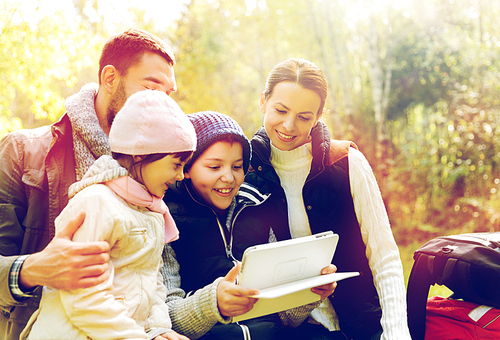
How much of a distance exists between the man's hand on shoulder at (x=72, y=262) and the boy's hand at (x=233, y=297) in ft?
1.47

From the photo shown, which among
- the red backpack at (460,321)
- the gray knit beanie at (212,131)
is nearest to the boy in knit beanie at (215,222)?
the gray knit beanie at (212,131)

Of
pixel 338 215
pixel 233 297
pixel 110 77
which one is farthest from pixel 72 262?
pixel 338 215

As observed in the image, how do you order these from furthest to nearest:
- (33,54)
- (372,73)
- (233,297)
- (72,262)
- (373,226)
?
(372,73)
(33,54)
(373,226)
(233,297)
(72,262)

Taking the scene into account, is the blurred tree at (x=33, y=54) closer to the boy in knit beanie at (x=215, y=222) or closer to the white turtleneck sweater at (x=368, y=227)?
the boy in knit beanie at (x=215, y=222)

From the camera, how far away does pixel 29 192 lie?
1.78 meters

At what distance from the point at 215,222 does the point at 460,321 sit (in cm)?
129

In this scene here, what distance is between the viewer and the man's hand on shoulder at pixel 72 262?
1206 millimetres

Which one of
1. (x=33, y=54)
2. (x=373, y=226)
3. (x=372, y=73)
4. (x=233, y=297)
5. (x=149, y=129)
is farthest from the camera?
→ (x=372, y=73)

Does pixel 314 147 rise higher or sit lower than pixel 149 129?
lower

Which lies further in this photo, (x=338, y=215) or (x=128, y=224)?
(x=338, y=215)

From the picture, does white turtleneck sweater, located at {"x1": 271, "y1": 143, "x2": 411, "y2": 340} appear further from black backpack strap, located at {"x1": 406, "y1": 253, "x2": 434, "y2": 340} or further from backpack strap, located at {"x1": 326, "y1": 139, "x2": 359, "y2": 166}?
black backpack strap, located at {"x1": 406, "y1": 253, "x2": 434, "y2": 340}

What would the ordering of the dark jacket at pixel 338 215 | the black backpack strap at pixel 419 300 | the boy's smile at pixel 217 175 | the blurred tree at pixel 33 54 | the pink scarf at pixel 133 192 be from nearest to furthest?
the pink scarf at pixel 133 192, the boy's smile at pixel 217 175, the dark jacket at pixel 338 215, the black backpack strap at pixel 419 300, the blurred tree at pixel 33 54

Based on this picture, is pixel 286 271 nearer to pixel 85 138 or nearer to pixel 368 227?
pixel 368 227

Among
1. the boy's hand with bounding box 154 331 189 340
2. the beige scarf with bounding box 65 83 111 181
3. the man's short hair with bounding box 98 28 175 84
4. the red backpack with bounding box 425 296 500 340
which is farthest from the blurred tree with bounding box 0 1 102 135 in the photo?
the red backpack with bounding box 425 296 500 340
